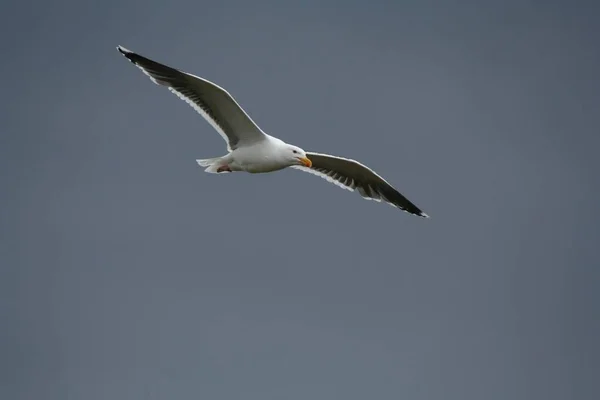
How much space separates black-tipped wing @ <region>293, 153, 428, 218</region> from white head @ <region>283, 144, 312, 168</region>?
121 centimetres

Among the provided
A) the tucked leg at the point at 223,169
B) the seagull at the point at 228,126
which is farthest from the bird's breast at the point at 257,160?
the tucked leg at the point at 223,169

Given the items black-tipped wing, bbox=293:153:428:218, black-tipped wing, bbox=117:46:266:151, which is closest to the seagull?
black-tipped wing, bbox=117:46:266:151

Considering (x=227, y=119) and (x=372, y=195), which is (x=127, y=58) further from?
(x=372, y=195)

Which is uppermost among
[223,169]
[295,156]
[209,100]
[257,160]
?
[209,100]

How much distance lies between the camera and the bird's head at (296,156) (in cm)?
1449

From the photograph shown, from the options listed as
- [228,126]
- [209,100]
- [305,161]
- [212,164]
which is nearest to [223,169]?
[212,164]

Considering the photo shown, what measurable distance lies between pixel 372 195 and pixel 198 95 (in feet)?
11.0

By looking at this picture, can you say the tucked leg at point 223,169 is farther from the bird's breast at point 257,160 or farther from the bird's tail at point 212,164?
the bird's breast at point 257,160

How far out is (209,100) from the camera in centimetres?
1434

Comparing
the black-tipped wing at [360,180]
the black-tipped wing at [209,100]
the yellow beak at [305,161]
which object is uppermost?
the black-tipped wing at [360,180]

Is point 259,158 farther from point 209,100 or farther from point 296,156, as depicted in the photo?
point 209,100

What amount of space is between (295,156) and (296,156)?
0.05 feet

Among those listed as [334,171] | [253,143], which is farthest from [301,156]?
[334,171]

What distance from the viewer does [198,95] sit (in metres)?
14.4
